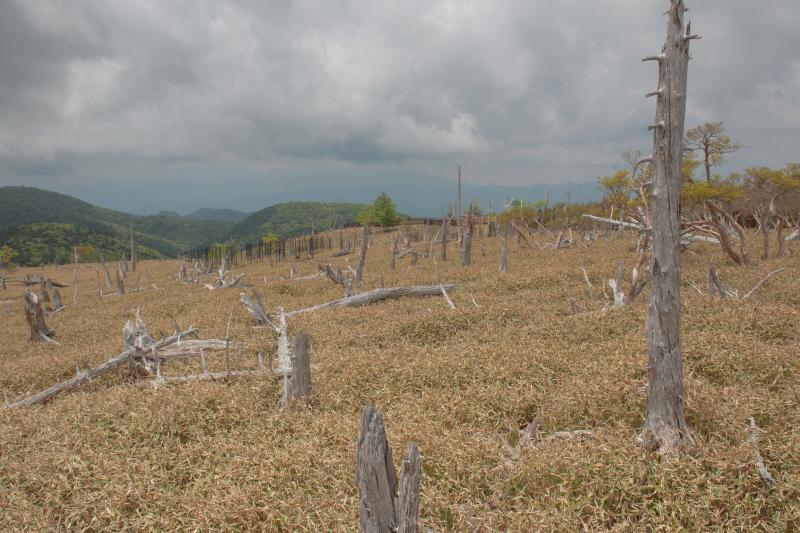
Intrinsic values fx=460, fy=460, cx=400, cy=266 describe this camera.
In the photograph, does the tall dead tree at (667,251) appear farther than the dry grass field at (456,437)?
Yes

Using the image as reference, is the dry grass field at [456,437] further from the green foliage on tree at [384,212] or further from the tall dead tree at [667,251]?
the green foliage on tree at [384,212]

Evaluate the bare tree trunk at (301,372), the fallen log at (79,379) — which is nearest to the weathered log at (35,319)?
the fallen log at (79,379)

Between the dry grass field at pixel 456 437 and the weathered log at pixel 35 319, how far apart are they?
22.1ft

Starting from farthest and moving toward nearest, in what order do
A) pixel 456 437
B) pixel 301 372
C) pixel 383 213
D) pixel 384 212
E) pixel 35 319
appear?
pixel 384 212 < pixel 383 213 < pixel 35 319 < pixel 301 372 < pixel 456 437

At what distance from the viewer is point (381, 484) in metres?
3.23

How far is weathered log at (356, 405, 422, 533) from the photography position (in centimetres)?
309

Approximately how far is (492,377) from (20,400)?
9412mm

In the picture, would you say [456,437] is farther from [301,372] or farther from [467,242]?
[467,242]

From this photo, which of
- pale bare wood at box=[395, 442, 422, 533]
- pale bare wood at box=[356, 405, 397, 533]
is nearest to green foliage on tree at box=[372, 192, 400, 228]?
pale bare wood at box=[356, 405, 397, 533]

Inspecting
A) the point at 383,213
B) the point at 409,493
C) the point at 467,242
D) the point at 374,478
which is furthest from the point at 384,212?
the point at 409,493

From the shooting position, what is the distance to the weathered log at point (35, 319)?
16609 mm

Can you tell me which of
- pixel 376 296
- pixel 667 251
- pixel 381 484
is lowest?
pixel 376 296

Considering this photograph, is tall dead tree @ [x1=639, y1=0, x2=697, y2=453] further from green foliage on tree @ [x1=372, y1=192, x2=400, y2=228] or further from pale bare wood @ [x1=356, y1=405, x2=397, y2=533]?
green foliage on tree @ [x1=372, y1=192, x2=400, y2=228]

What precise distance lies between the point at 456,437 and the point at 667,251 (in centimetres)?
310
